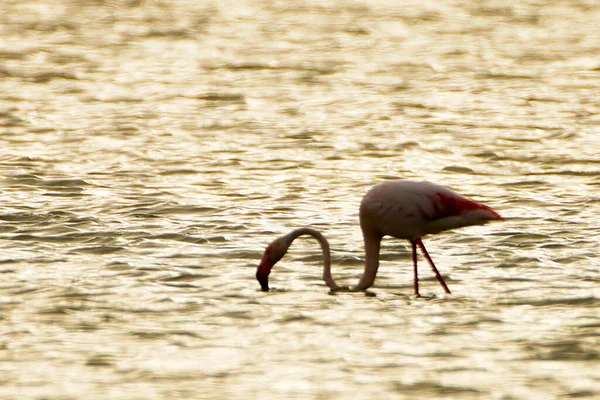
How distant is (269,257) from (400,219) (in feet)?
3.38

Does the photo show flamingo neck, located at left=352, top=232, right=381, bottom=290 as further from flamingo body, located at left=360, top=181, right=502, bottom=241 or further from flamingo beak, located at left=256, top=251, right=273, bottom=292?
flamingo beak, located at left=256, top=251, right=273, bottom=292

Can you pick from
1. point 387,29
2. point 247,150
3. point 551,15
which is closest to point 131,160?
point 247,150

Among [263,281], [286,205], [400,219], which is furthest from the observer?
[286,205]

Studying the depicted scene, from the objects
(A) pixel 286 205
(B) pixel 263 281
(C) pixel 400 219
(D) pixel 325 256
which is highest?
(C) pixel 400 219

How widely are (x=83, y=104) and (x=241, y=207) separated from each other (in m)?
6.49

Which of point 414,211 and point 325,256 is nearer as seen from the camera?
point 414,211

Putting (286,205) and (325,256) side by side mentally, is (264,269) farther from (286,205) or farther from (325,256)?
(286,205)

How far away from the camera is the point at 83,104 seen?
18.3 metres

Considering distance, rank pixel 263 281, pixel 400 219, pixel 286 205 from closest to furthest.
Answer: pixel 400 219
pixel 263 281
pixel 286 205

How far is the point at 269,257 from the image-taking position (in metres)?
9.41

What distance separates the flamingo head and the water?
16 centimetres

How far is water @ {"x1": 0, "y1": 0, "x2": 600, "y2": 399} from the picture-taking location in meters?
7.91

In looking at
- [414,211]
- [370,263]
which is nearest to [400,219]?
[414,211]

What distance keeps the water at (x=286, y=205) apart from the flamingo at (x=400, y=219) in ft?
0.72
